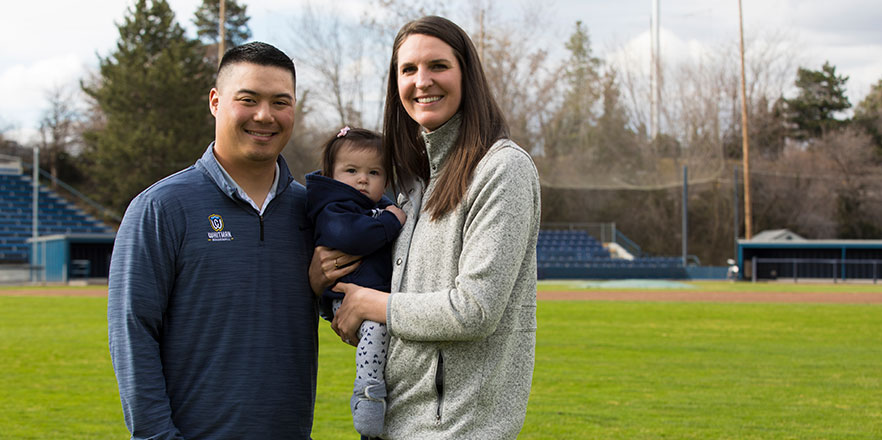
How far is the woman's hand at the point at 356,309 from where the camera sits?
Answer: 2.58 meters

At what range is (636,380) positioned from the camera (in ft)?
30.8

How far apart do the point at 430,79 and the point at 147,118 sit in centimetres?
4708

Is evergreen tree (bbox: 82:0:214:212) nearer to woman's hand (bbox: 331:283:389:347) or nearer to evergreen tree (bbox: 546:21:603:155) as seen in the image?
evergreen tree (bbox: 546:21:603:155)

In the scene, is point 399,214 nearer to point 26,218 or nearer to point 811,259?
point 811,259

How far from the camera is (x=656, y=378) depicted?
9.53 metres

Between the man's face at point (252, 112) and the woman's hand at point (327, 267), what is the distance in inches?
14.9

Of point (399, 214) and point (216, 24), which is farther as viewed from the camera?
point (216, 24)

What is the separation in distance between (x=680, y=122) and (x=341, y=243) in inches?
1970

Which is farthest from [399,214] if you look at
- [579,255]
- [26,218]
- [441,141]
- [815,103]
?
[815,103]

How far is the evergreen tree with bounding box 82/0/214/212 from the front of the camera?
151 ft

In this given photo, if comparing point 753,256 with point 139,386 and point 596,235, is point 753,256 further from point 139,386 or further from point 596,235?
point 139,386

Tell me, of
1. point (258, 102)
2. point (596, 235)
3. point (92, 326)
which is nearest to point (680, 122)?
point (596, 235)

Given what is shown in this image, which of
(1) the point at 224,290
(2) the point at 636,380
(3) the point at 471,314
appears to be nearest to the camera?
(3) the point at 471,314

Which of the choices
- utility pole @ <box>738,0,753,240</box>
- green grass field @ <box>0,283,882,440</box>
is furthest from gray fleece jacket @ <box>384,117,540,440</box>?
utility pole @ <box>738,0,753,240</box>
